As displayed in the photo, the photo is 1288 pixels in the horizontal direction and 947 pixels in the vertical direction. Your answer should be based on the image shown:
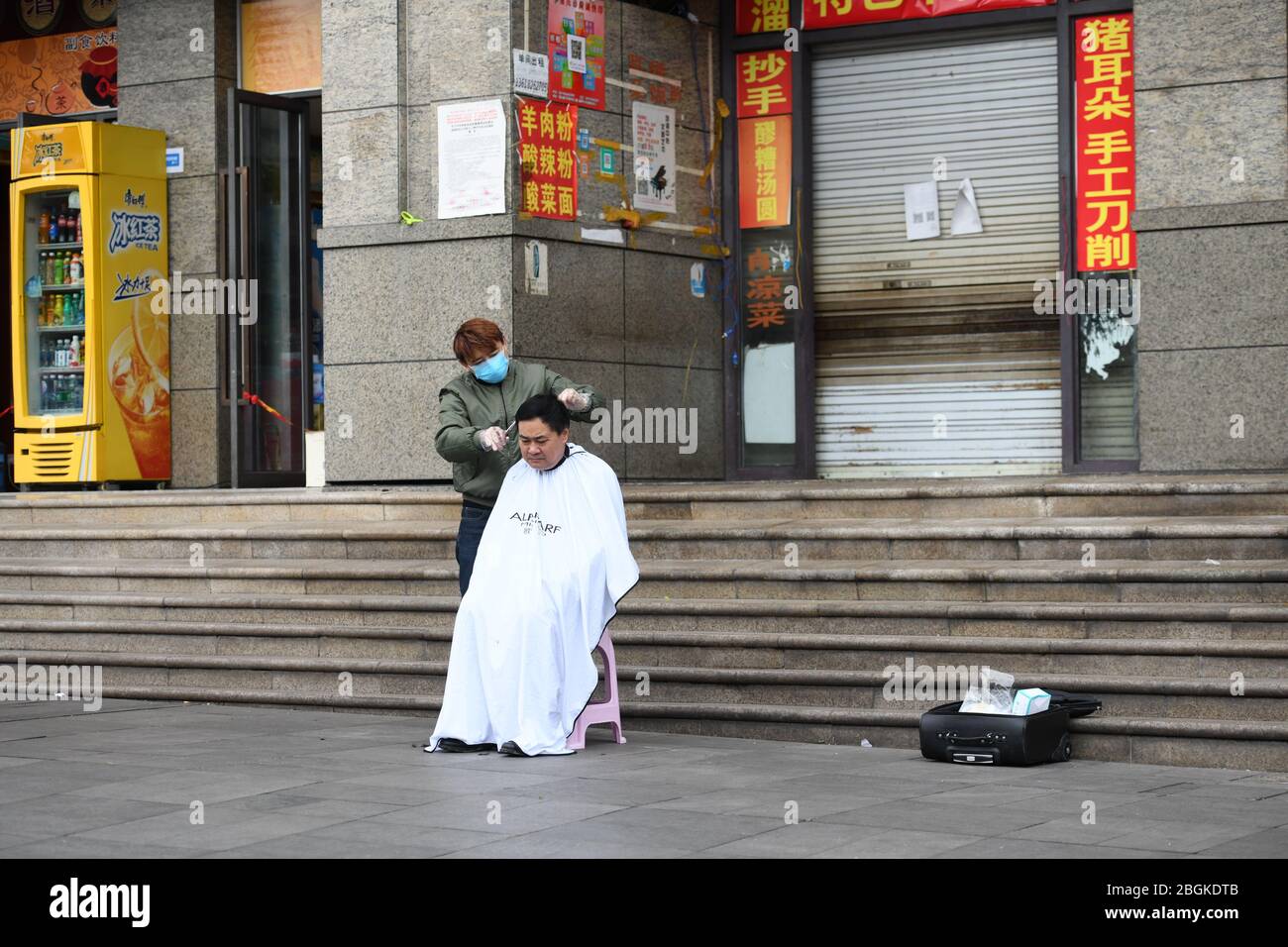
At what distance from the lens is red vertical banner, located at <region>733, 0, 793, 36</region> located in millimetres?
13312

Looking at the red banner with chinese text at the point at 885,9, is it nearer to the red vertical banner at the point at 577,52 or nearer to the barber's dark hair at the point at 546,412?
the red vertical banner at the point at 577,52

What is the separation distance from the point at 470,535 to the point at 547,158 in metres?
4.24

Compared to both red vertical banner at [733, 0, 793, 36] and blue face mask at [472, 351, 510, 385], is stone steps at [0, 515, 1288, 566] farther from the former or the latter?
red vertical banner at [733, 0, 793, 36]

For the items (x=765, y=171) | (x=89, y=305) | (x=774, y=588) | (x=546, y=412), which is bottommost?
(x=774, y=588)

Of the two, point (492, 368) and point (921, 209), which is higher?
point (921, 209)

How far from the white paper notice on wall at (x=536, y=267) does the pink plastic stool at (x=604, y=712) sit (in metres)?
4.21

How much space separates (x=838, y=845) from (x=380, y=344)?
7200mm

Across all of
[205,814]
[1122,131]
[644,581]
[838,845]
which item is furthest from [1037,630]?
[1122,131]

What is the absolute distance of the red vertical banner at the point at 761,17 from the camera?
1331cm

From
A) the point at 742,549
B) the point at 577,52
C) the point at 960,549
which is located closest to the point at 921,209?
the point at 577,52

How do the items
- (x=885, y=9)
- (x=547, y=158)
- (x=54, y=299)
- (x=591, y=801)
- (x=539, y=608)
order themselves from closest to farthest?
(x=591, y=801)
(x=539, y=608)
(x=547, y=158)
(x=885, y=9)
(x=54, y=299)

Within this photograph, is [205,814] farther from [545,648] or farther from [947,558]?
[947,558]

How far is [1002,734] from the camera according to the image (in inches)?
293

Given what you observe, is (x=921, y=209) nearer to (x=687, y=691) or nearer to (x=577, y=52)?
(x=577, y=52)
